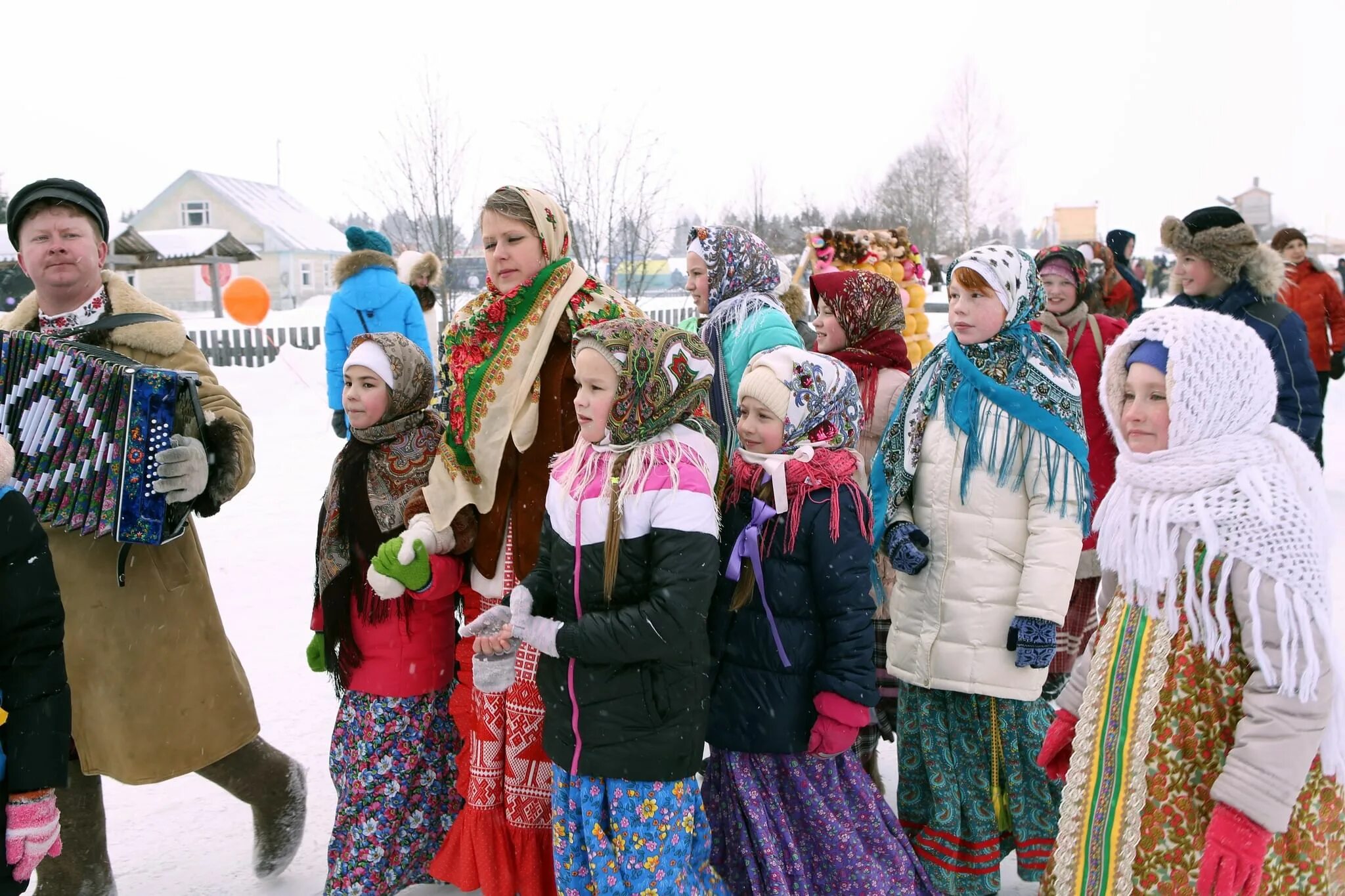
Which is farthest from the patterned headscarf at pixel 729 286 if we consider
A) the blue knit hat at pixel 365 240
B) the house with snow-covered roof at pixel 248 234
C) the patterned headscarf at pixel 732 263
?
the house with snow-covered roof at pixel 248 234

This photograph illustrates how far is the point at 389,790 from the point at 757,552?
55.4 inches

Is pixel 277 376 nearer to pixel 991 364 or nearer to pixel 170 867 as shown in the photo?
pixel 170 867

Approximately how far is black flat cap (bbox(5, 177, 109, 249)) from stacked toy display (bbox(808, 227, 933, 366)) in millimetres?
4354

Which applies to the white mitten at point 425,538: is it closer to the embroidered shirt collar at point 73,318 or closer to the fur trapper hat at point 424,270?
the embroidered shirt collar at point 73,318

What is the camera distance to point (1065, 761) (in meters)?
2.62

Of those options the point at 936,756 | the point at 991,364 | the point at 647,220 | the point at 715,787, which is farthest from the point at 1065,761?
the point at 647,220

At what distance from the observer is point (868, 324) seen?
3861 millimetres

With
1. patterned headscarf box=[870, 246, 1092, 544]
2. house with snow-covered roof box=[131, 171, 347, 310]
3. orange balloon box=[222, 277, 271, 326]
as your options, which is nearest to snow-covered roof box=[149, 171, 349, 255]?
house with snow-covered roof box=[131, 171, 347, 310]

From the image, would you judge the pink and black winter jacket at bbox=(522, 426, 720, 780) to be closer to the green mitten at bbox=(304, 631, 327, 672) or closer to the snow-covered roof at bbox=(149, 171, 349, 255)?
the green mitten at bbox=(304, 631, 327, 672)

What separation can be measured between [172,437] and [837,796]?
220cm

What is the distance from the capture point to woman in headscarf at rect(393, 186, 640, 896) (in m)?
3.02

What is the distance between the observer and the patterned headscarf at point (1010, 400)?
9.89 ft

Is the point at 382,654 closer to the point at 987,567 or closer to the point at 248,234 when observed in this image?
the point at 987,567

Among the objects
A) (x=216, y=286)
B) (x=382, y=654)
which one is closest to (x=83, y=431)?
(x=382, y=654)
